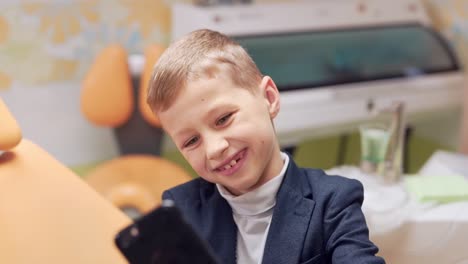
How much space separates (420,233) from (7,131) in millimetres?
811

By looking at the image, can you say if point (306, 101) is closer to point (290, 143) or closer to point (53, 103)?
point (290, 143)

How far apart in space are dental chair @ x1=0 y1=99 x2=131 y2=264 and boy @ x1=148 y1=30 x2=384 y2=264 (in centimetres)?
17

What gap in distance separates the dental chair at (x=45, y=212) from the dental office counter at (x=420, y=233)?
504 mm

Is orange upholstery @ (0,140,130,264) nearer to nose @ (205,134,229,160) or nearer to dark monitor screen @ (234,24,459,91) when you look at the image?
nose @ (205,134,229,160)

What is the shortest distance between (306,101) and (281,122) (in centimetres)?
13

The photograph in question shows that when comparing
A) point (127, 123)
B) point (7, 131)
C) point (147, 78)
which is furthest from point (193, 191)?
point (127, 123)

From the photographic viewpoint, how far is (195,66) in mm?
786

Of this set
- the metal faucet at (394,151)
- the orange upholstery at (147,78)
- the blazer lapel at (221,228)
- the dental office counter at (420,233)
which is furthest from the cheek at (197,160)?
the orange upholstery at (147,78)

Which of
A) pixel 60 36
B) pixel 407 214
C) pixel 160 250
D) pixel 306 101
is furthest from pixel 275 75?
pixel 160 250

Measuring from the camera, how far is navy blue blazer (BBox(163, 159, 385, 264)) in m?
0.80

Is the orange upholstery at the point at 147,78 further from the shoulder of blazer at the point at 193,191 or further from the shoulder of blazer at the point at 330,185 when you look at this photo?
the shoulder of blazer at the point at 330,185

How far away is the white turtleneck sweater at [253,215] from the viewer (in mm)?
855

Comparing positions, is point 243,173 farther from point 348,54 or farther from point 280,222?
point 348,54

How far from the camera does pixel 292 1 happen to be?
2.38 meters
